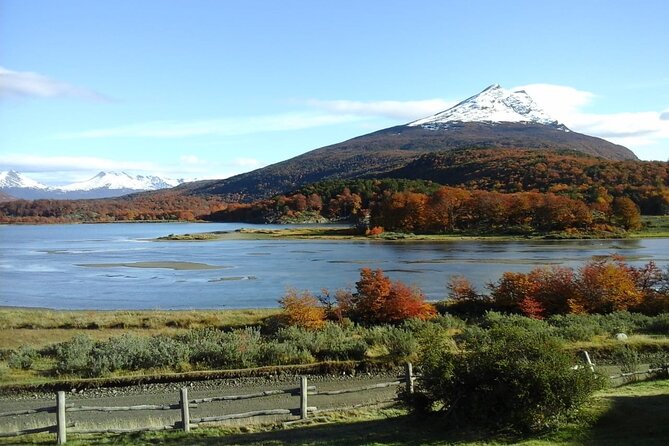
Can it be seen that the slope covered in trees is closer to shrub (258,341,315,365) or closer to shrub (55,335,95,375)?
shrub (258,341,315,365)

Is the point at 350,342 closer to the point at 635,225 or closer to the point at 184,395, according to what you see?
the point at 184,395

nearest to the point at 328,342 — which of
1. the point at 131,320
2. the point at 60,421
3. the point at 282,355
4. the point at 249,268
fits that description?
the point at 282,355

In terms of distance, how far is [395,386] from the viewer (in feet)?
55.4

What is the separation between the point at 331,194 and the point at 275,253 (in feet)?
356

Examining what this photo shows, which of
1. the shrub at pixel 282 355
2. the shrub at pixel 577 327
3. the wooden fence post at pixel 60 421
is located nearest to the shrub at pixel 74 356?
the shrub at pixel 282 355

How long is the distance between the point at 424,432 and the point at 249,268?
49662mm

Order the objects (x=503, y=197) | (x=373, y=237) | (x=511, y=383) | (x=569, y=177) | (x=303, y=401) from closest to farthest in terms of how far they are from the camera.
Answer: (x=511, y=383), (x=303, y=401), (x=373, y=237), (x=503, y=197), (x=569, y=177)

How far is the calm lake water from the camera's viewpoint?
42.6m

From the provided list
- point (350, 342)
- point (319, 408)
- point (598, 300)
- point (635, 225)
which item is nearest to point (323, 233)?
point (635, 225)

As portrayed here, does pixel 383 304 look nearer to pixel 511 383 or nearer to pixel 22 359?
pixel 22 359

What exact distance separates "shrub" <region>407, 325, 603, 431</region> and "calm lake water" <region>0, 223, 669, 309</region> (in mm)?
27003

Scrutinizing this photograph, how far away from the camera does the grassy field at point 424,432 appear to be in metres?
10.8

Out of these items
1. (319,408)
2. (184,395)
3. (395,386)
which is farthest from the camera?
(395,386)

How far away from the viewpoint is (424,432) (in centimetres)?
1159
